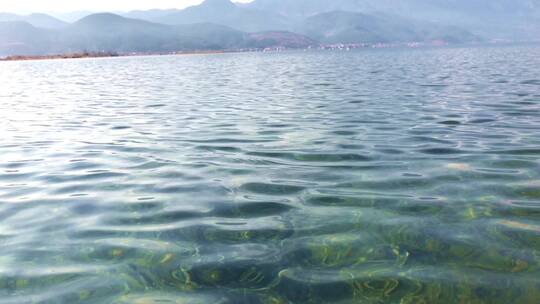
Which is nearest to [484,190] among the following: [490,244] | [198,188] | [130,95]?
[490,244]

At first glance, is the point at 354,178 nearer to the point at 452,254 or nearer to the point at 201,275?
the point at 452,254

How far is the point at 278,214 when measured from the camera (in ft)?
23.4

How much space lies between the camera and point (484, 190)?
7.91 m

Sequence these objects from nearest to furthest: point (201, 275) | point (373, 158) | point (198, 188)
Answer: point (201, 275)
point (198, 188)
point (373, 158)

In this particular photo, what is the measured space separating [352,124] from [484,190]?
791 centimetres

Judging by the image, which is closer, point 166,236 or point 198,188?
point 166,236

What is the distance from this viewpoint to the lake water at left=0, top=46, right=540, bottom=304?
16.3 feet

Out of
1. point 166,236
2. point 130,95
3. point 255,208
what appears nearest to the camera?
point 166,236

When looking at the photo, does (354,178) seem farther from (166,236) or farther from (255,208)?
(166,236)

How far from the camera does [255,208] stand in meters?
7.44

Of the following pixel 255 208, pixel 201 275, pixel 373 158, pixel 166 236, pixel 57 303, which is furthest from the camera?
pixel 373 158

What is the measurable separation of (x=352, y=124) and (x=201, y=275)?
11322 millimetres

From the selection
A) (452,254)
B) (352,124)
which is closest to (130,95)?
(352,124)

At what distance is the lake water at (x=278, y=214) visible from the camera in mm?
4965
